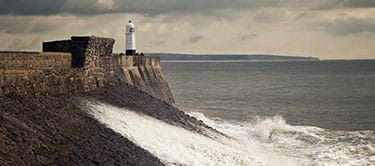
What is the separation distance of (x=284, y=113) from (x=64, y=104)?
88.9 feet

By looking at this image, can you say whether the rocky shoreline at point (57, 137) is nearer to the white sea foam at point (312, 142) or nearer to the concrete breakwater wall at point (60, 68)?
the concrete breakwater wall at point (60, 68)

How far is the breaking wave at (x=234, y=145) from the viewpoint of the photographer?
17047mm

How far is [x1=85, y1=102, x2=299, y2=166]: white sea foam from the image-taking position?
657 inches

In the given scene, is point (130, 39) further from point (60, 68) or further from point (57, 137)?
point (57, 137)

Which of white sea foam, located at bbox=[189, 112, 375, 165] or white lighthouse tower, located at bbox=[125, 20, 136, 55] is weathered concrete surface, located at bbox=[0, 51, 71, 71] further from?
white lighthouse tower, located at bbox=[125, 20, 136, 55]

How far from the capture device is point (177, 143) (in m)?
17.8

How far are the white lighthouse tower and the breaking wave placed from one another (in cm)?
1386

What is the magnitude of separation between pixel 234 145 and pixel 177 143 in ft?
11.7

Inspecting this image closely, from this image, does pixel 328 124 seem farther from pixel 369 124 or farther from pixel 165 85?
pixel 165 85

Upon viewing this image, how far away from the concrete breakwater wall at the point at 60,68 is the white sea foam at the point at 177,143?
1669 mm

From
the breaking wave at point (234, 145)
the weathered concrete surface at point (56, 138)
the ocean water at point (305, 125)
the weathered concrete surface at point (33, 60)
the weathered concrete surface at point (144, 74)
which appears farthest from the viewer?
the weathered concrete surface at point (144, 74)

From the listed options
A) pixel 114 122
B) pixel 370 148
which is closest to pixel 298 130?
pixel 370 148

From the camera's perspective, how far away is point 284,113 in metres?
42.6

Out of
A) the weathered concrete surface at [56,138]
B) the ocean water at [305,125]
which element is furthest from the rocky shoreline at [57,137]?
the ocean water at [305,125]
